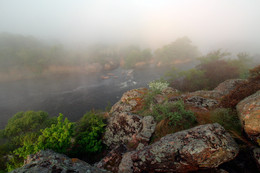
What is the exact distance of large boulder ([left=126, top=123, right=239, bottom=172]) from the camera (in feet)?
10.2

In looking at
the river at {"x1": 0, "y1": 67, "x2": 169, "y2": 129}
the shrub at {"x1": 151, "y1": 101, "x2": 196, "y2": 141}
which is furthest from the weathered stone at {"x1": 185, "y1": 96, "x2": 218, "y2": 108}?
the river at {"x1": 0, "y1": 67, "x2": 169, "y2": 129}

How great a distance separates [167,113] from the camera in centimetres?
598

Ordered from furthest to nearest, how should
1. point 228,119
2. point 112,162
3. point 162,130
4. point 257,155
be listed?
point 162,130 → point 112,162 → point 228,119 → point 257,155

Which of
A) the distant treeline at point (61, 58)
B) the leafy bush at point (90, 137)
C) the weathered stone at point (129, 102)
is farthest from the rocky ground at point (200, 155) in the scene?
the distant treeline at point (61, 58)

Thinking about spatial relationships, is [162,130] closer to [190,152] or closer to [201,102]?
[190,152]

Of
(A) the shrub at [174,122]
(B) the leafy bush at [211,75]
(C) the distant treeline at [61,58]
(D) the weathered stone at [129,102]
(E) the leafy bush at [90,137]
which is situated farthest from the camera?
(C) the distant treeline at [61,58]

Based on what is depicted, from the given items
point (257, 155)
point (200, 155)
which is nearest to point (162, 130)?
point (200, 155)

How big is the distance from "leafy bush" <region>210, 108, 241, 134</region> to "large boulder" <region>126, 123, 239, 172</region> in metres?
0.98

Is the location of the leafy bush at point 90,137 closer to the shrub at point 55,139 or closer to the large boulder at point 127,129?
the large boulder at point 127,129

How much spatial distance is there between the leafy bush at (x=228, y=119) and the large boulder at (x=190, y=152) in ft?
3.21

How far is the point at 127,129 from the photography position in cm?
760

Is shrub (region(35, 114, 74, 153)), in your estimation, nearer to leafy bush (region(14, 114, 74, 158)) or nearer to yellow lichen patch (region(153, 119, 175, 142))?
leafy bush (region(14, 114, 74, 158))

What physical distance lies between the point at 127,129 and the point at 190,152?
486 centimetres

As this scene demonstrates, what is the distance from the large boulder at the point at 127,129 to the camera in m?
6.53
